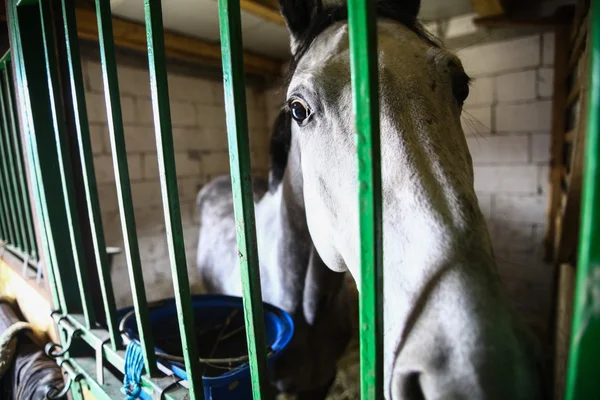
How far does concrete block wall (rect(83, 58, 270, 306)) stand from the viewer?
2.91 meters

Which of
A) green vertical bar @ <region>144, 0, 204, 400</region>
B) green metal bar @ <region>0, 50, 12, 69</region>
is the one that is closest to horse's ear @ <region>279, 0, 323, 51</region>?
green vertical bar @ <region>144, 0, 204, 400</region>

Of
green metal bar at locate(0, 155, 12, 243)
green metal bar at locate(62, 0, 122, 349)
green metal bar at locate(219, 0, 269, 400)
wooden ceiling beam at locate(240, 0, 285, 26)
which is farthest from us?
wooden ceiling beam at locate(240, 0, 285, 26)

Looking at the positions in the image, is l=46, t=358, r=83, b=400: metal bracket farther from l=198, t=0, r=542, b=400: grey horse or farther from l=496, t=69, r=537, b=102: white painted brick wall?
l=496, t=69, r=537, b=102: white painted brick wall

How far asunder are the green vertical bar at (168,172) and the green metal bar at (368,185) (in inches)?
15.4

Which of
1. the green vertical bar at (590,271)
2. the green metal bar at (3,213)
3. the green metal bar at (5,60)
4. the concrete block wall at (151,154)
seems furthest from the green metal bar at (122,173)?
the concrete block wall at (151,154)

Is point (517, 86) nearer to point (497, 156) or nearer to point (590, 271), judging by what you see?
point (497, 156)

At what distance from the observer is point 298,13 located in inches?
36.5

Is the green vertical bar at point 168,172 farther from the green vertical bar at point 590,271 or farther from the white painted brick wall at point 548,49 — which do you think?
the white painted brick wall at point 548,49

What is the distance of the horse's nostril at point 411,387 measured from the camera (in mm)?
408

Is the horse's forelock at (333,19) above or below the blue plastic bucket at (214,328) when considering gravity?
above

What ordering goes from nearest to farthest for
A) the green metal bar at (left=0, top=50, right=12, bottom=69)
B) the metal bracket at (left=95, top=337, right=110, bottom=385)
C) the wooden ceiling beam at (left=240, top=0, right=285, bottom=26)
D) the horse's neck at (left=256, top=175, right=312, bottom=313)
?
the metal bracket at (left=95, top=337, right=110, bottom=385), the horse's neck at (left=256, top=175, right=312, bottom=313), the green metal bar at (left=0, top=50, right=12, bottom=69), the wooden ceiling beam at (left=240, top=0, right=285, bottom=26)

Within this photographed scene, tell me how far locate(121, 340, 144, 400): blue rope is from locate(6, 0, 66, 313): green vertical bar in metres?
0.55

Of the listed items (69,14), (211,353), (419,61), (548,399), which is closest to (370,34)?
(419,61)

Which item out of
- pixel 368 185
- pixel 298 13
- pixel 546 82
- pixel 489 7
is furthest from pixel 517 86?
pixel 368 185
